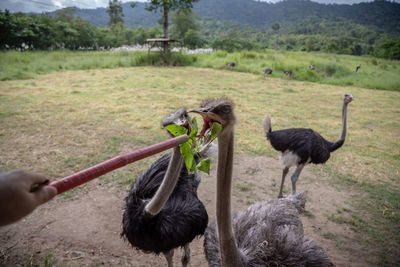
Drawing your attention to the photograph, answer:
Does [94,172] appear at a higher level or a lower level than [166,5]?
lower

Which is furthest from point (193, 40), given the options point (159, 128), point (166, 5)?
point (159, 128)

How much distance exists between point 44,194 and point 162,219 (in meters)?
1.56

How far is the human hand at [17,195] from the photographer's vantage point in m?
0.47

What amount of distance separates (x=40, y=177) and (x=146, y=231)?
152 cm

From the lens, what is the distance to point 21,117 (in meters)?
5.95

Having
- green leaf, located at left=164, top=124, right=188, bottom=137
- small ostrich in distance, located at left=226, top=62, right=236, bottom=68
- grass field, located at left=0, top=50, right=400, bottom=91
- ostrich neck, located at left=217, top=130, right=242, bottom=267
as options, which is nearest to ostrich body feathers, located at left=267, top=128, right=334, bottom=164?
ostrich neck, located at left=217, top=130, right=242, bottom=267

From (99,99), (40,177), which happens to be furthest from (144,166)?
(99,99)

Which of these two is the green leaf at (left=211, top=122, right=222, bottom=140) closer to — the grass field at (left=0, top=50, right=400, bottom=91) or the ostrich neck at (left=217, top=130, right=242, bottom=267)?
the ostrich neck at (left=217, top=130, right=242, bottom=267)

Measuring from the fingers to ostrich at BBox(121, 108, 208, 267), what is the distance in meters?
1.07

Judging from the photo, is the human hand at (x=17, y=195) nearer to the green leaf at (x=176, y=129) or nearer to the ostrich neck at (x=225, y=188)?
the green leaf at (x=176, y=129)

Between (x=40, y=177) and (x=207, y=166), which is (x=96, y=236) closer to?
(x=207, y=166)

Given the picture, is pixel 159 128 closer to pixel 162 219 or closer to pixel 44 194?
pixel 162 219

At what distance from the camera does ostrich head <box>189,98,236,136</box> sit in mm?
1311

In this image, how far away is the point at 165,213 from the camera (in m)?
2.08
